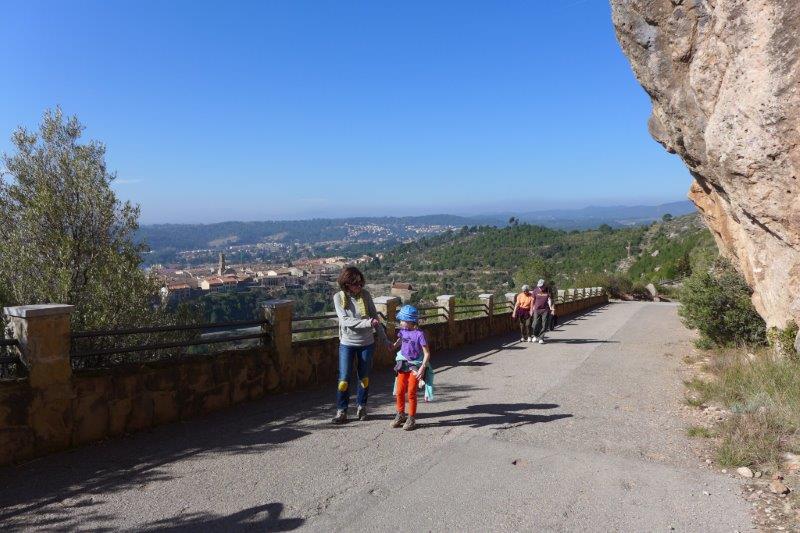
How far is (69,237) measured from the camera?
8875 millimetres

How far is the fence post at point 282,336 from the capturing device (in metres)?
7.57

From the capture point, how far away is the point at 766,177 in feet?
25.8

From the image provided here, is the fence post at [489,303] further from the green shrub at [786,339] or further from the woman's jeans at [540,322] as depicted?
the green shrub at [786,339]

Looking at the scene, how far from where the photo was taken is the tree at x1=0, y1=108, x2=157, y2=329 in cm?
823

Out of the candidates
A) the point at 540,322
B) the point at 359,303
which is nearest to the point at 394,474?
the point at 359,303

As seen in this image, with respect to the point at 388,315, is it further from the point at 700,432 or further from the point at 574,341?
the point at 574,341

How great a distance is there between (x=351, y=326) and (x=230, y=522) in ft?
8.31

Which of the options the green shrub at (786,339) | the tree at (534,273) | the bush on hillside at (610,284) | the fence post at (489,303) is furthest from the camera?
the tree at (534,273)

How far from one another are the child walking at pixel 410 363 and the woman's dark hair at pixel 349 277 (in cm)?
64

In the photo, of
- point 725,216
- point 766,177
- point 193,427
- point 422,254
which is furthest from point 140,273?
point 422,254

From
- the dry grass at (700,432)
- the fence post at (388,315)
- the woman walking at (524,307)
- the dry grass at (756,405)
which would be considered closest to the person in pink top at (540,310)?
the woman walking at (524,307)

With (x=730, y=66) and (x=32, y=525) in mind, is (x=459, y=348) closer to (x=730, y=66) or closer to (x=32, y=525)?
(x=730, y=66)

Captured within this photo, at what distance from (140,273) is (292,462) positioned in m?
5.69

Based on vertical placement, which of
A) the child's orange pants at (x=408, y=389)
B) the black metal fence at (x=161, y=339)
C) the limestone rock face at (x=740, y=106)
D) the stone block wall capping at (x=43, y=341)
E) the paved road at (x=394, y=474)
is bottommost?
the paved road at (x=394, y=474)
